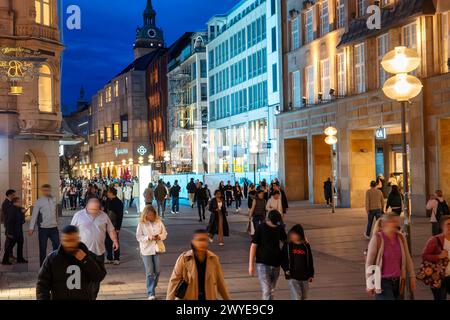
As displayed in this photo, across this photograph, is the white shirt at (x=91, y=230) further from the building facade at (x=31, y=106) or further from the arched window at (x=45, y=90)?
the arched window at (x=45, y=90)

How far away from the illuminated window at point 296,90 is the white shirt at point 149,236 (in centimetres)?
3237

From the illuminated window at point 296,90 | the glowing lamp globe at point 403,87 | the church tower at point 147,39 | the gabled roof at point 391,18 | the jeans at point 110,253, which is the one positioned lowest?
the jeans at point 110,253

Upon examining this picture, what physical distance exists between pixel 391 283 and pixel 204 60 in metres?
73.2

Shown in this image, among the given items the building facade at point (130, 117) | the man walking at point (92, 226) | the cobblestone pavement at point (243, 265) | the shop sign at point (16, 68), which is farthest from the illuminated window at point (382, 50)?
the building facade at point (130, 117)

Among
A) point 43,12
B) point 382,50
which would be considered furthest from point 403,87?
point 43,12

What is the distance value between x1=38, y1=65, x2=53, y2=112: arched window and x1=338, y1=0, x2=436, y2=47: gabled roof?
1501 centimetres

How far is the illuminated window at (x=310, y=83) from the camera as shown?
42312 millimetres

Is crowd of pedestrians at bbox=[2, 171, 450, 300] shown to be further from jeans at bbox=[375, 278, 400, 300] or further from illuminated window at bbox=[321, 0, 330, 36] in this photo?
illuminated window at bbox=[321, 0, 330, 36]

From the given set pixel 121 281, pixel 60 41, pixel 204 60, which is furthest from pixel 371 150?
pixel 204 60

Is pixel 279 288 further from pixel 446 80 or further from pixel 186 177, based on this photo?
pixel 186 177

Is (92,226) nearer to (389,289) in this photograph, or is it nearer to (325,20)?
(389,289)

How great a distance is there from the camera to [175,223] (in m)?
31.4

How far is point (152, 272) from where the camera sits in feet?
39.8

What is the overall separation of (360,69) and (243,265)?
22.3 m
